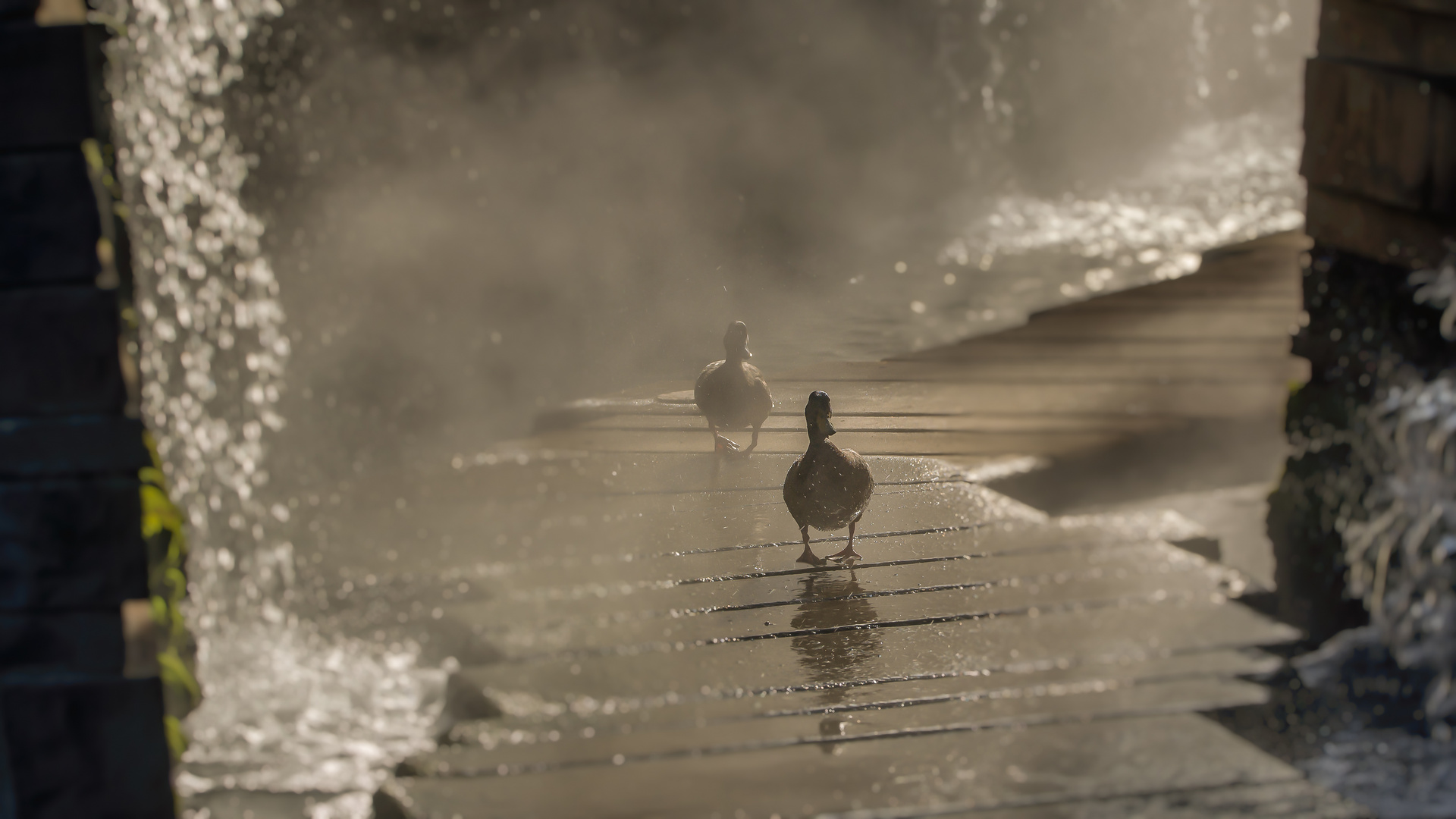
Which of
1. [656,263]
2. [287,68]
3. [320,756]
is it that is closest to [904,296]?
[656,263]

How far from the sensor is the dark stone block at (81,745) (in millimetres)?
1012

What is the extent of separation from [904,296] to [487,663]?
0.80m

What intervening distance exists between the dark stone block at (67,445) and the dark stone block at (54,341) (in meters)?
0.02

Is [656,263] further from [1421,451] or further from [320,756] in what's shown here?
[320,756]

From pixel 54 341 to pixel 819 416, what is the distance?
769 millimetres

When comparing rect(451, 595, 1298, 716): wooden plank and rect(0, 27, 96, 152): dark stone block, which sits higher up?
rect(0, 27, 96, 152): dark stone block

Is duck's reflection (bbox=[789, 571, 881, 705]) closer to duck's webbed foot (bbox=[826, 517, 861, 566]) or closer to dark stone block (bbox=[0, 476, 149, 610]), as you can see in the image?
duck's webbed foot (bbox=[826, 517, 861, 566])

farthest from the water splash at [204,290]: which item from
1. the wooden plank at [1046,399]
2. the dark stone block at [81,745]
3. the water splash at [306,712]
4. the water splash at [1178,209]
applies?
the water splash at [1178,209]

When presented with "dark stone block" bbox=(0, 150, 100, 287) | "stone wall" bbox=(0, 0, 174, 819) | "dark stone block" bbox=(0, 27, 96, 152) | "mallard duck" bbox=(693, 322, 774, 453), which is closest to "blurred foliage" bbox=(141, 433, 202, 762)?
"stone wall" bbox=(0, 0, 174, 819)

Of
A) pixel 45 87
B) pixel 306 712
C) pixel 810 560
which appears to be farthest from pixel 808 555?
pixel 306 712

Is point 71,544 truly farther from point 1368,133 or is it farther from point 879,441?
point 1368,133

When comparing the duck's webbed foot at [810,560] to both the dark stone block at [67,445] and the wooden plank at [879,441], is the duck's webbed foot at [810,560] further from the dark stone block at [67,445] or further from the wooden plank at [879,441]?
the dark stone block at [67,445]

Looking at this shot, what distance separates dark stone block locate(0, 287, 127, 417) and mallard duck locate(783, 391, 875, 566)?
2.31ft

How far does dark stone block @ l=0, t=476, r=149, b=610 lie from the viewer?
983 millimetres
